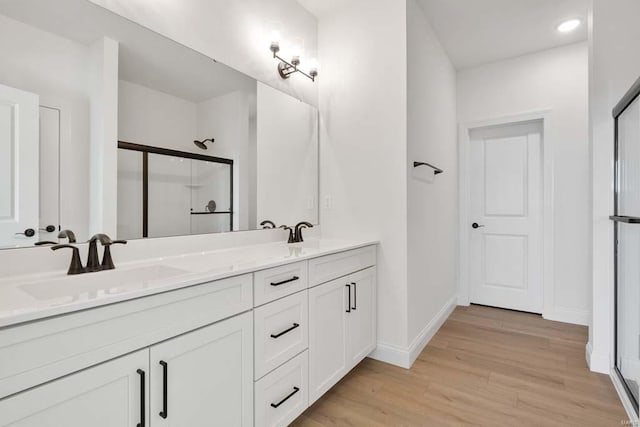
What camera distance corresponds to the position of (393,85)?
7.36ft

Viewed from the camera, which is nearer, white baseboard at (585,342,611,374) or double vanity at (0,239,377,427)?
double vanity at (0,239,377,427)

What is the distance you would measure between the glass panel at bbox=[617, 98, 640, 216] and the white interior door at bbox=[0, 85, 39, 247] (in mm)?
2805

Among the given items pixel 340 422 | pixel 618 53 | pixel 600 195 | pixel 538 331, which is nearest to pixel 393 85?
pixel 618 53

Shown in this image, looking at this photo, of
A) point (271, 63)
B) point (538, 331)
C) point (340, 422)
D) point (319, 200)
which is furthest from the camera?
point (538, 331)

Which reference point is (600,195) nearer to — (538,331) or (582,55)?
(538,331)

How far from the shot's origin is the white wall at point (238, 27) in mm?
1550

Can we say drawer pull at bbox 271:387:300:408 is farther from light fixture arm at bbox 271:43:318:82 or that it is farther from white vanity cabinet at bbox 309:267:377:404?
light fixture arm at bbox 271:43:318:82

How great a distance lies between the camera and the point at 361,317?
2.10m

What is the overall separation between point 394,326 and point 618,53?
7.51ft

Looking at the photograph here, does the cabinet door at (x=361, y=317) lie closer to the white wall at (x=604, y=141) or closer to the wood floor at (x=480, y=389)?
the wood floor at (x=480, y=389)

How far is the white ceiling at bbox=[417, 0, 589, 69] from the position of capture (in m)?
2.46

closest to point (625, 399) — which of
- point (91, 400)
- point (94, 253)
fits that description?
point (91, 400)

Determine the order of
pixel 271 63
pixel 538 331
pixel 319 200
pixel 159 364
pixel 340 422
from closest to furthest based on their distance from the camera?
pixel 159 364
pixel 340 422
pixel 271 63
pixel 319 200
pixel 538 331

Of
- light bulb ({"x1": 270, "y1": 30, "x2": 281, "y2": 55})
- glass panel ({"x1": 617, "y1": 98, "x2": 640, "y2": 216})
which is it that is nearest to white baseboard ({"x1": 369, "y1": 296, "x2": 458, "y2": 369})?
glass panel ({"x1": 617, "y1": 98, "x2": 640, "y2": 216})
